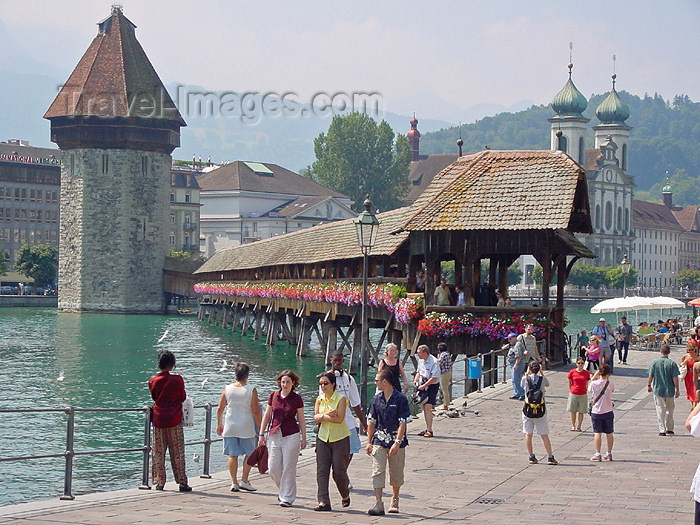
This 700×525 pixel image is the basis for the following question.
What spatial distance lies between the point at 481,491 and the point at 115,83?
265 feet

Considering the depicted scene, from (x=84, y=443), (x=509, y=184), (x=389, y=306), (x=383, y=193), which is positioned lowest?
(x=84, y=443)

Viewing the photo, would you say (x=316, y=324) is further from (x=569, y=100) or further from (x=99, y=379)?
(x=569, y=100)

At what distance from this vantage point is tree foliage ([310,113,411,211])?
5655 inches

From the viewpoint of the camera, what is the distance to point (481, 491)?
45.4 feet

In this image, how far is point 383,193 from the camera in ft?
475

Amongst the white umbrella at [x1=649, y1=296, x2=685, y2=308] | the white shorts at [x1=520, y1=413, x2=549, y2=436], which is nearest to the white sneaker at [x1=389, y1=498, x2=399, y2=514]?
the white shorts at [x1=520, y1=413, x2=549, y2=436]

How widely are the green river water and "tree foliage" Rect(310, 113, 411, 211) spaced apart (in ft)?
203

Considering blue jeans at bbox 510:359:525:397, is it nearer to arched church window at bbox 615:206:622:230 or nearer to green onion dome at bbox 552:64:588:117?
green onion dome at bbox 552:64:588:117

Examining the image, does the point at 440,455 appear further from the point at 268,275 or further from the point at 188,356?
the point at 268,275

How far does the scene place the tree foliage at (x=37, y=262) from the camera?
110250mm

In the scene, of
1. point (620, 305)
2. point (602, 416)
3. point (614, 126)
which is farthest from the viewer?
point (614, 126)

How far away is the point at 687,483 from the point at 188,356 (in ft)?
123

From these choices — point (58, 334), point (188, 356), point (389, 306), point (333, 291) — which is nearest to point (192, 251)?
point (58, 334)

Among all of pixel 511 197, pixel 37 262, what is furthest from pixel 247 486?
pixel 37 262
